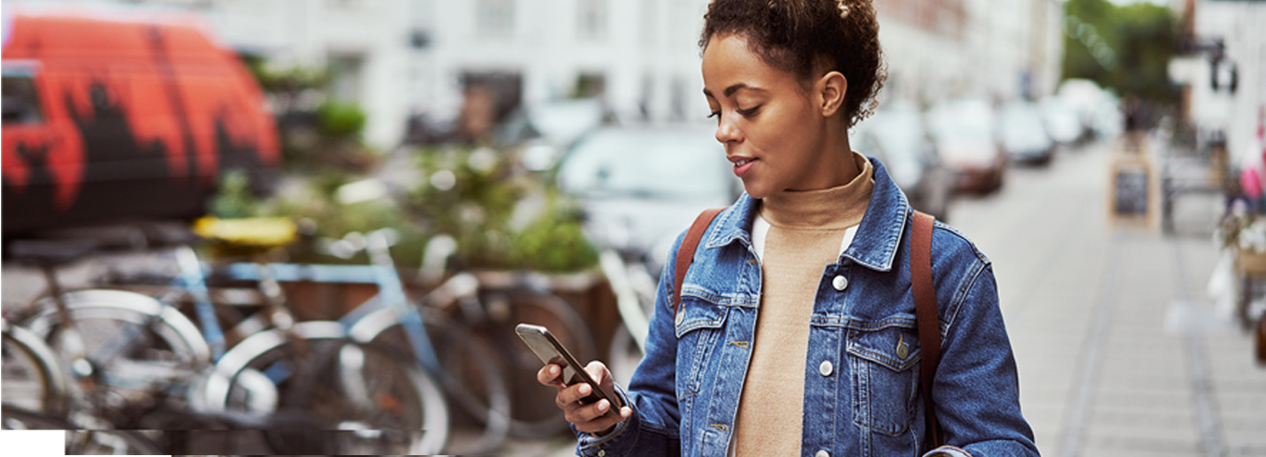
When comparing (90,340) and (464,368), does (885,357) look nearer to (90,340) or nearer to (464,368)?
(464,368)

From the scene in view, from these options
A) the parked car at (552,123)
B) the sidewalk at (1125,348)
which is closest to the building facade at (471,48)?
the parked car at (552,123)

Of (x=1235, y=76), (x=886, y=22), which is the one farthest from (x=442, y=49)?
(x=1235, y=76)

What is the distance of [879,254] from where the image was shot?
1.61 meters

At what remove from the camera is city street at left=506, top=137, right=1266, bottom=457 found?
18.6ft

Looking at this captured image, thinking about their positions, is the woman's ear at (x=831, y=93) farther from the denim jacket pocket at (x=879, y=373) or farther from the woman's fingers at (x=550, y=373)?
the woman's fingers at (x=550, y=373)

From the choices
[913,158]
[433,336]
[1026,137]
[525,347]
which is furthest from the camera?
[1026,137]

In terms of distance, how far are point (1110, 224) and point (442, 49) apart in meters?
25.0

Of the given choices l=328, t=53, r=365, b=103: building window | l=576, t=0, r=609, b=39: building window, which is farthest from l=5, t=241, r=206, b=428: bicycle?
l=576, t=0, r=609, b=39: building window

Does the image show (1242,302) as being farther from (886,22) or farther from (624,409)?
(886,22)

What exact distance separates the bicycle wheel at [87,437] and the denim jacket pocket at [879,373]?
269cm

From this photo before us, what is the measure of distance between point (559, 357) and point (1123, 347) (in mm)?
7172

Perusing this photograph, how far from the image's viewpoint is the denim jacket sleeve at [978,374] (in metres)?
1.59

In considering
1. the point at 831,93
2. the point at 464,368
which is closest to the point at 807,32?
the point at 831,93

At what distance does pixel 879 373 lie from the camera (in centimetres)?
160
